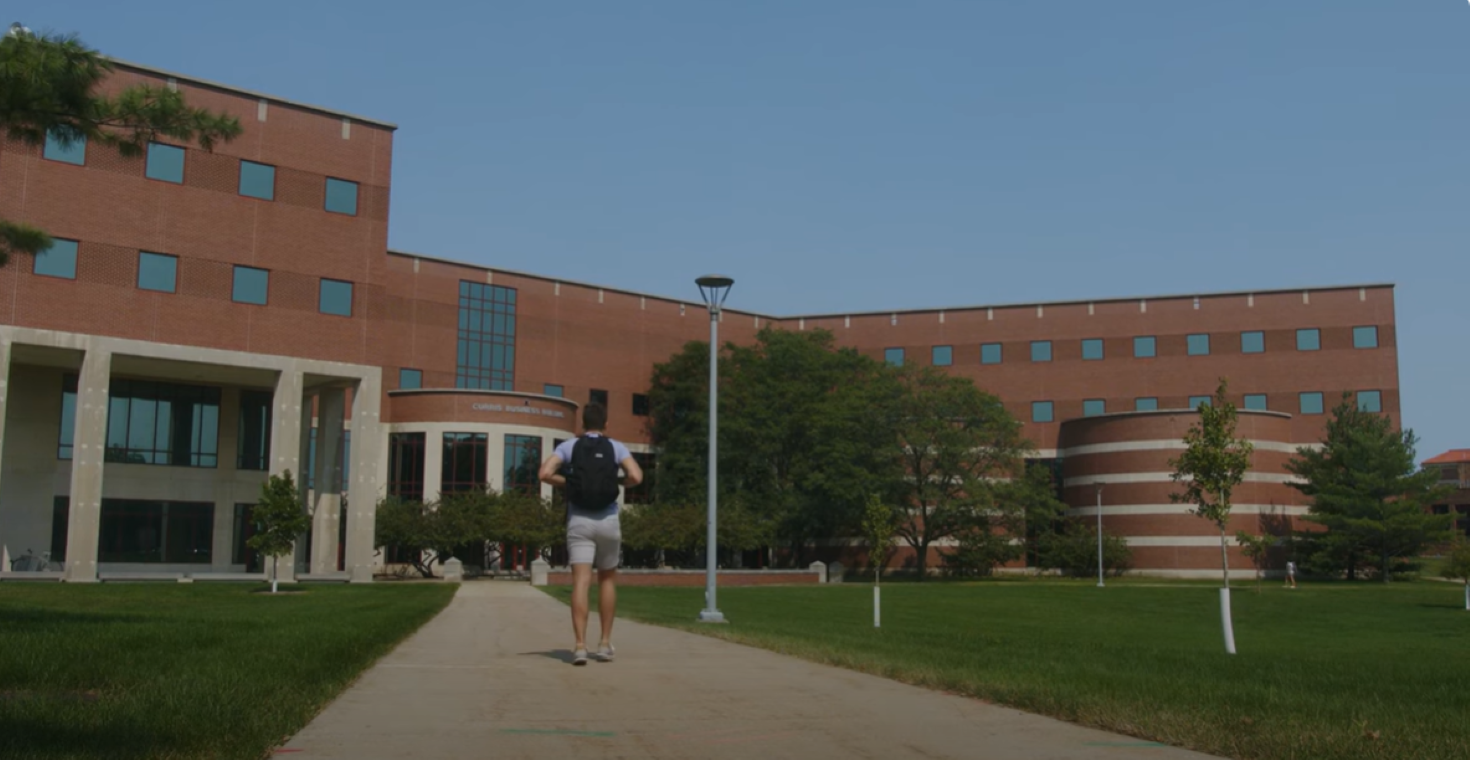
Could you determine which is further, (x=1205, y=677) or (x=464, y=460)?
(x=464, y=460)

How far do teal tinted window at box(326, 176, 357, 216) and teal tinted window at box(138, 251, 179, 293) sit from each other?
6449 mm

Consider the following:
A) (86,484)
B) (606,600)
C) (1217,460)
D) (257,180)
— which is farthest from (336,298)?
(606,600)

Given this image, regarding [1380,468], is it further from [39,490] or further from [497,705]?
[497,705]

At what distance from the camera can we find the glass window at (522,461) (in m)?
62.6

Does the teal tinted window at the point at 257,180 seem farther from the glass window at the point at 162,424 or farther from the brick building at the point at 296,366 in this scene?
the glass window at the point at 162,424

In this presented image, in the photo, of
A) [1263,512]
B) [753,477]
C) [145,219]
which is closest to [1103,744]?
[145,219]

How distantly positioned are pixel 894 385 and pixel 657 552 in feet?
51.6

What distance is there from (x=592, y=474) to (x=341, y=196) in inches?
1728

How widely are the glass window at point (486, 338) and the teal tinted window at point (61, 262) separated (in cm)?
2725

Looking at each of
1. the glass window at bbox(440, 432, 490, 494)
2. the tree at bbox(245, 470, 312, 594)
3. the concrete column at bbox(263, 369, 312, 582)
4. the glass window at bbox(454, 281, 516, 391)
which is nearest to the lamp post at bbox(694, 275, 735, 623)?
the tree at bbox(245, 470, 312, 594)

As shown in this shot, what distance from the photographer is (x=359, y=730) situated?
623cm

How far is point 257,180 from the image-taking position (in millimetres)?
48344

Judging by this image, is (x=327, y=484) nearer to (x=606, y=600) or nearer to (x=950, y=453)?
(x=950, y=453)

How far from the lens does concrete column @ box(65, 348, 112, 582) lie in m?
41.1
